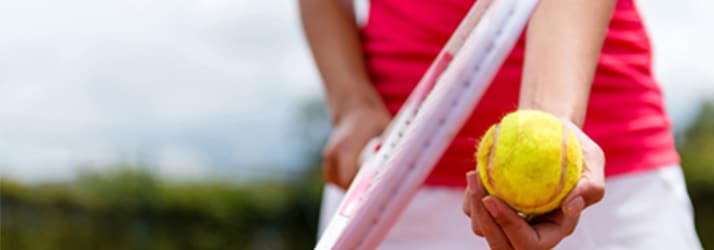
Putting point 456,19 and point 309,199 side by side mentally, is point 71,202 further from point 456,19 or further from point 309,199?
point 456,19

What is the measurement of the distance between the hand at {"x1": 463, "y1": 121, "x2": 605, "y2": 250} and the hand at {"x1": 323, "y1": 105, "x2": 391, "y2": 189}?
17.3 inches

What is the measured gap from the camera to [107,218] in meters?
8.84

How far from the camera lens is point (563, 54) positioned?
124cm

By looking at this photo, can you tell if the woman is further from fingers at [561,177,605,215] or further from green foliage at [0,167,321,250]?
green foliage at [0,167,321,250]

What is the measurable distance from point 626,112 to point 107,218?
25.1ft

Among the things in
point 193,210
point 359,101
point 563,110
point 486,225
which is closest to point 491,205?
point 486,225

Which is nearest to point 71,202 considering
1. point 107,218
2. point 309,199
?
point 107,218

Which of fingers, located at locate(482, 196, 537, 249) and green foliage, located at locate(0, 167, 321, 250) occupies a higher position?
Result: fingers, located at locate(482, 196, 537, 249)

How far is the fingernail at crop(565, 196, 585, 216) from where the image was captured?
111cm

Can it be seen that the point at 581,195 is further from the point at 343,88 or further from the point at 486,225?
the point at 343,88

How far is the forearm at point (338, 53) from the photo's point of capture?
1596 mm

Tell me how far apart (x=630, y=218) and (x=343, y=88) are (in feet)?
1.28

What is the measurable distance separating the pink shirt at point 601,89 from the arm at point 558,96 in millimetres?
176

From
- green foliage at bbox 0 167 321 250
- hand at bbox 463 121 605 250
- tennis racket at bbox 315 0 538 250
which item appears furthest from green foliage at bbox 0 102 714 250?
hand at bbox 463 121 605 250
